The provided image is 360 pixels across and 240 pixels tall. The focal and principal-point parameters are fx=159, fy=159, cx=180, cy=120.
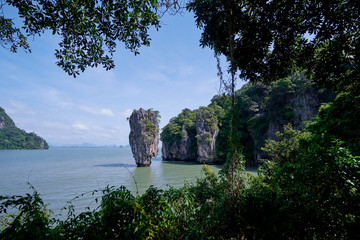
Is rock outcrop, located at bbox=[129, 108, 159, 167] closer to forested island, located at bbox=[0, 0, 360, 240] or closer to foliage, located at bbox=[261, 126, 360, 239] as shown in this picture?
forested island, located at bbox=[0, 0, 360, 240]

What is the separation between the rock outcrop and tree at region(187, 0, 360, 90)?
2791 cm

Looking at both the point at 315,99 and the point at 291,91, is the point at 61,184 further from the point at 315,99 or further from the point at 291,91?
the point at 315,99

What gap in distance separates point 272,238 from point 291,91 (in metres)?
24.0

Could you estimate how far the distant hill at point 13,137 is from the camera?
9136 cm

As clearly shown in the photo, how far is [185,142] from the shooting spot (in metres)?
37.8

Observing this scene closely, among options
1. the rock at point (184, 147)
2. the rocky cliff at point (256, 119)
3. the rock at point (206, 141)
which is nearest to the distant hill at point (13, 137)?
the rocky cliff at point (256, 119)

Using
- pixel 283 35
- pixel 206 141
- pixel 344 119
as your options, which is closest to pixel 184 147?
pixel 206 141

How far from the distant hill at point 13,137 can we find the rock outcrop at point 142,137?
4183 inches

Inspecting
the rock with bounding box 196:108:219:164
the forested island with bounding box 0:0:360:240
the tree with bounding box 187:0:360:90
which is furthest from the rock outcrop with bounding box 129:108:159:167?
the tree with bounding box 187:0:360:90

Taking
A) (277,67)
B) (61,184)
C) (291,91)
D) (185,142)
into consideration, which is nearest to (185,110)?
(185,142)

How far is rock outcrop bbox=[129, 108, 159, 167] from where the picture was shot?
97.9 feet

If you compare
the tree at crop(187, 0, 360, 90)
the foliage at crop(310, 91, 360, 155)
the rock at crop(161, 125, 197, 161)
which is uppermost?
the tree at crop(187, 0, 360, 90)

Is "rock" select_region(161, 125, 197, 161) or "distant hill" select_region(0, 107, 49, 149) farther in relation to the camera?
"distant hill" select_region(0, 107, 49, 149)

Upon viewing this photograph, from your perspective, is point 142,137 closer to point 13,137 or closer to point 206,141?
point 206,141
